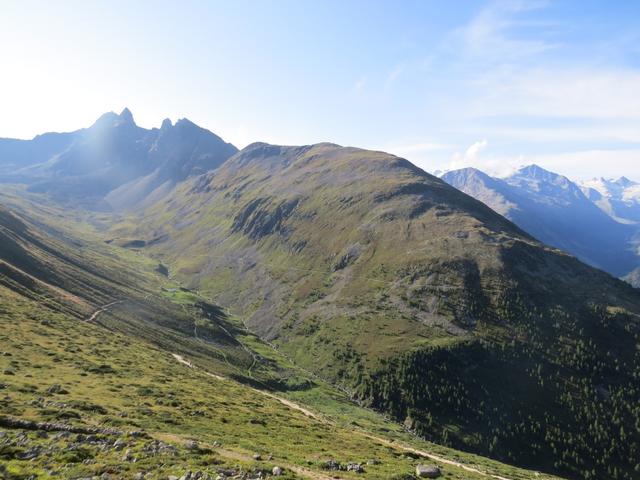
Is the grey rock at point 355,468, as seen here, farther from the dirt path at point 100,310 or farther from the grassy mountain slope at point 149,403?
the dirt path at point 100,310

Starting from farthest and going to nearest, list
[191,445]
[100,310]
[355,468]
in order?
[100,310] → [355,468] → [191,445]

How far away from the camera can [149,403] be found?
4472 centimetres

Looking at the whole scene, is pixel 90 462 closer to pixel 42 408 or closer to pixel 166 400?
pixel 42 408

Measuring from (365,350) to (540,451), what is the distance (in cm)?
4587

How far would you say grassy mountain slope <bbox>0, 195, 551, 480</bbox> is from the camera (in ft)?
85.9

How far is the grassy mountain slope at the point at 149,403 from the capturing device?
2619 centimetres

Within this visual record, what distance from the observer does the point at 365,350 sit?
110 metres

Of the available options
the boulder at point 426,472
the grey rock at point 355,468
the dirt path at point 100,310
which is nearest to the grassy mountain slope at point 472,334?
the boulder at point 426,472

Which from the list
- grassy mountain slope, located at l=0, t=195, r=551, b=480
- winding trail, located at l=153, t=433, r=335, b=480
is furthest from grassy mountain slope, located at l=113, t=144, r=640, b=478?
winding trail, located at l=153, t=433, r=335, b=480

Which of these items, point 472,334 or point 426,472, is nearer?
point 426,472

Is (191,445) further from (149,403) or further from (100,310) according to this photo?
(100,310)

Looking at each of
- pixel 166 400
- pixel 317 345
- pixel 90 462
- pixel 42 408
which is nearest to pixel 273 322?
pixel 317 345

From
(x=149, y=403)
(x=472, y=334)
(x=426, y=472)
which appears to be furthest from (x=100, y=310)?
(x=472, y=334)

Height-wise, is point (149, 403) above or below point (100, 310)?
above
